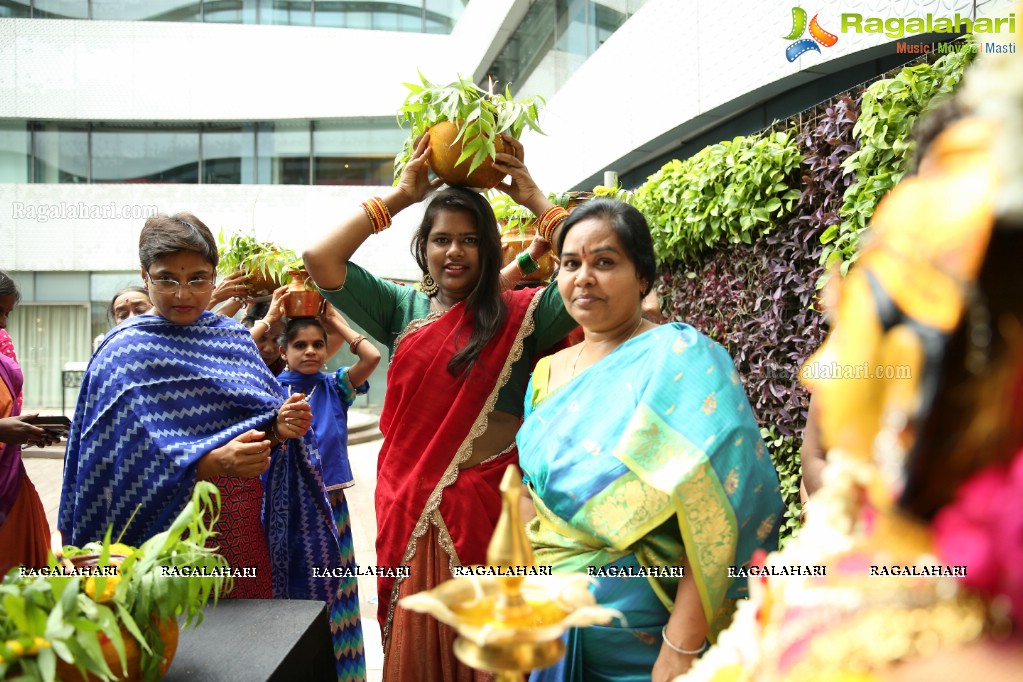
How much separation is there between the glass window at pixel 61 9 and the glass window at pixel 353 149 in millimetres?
5432

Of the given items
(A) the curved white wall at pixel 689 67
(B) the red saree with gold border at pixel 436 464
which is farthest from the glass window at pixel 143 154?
(B) the red saree with gold border at pixel 436 464

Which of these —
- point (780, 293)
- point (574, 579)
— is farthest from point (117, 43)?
point (574, 579)

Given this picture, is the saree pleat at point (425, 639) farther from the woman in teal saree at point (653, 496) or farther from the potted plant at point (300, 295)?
the potted plant at point (300, 295)

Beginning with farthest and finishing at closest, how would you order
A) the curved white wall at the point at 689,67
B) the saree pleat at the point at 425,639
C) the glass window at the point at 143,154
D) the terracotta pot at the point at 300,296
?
the glass window at the point at 143,154, the curved white wall at the point at 689,67, the terracotta pot at the point at 300,296, the saree pleat at the point at 425,639

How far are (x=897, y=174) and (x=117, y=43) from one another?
1667 centimetres

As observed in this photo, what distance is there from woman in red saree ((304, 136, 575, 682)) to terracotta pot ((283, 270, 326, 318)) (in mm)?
739

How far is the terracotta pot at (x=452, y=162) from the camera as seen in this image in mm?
2539

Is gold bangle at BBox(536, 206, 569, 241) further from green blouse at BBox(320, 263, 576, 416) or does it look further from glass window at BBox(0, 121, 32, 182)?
glass window at BBox(0, 121, 32, 182)

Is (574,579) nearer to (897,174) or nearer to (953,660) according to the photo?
(953,660)

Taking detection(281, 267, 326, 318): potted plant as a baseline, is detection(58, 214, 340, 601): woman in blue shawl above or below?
below

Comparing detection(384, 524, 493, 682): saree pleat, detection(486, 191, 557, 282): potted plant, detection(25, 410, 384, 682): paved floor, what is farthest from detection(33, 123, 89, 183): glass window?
detection(384, 524, 493, 682): saree pleat

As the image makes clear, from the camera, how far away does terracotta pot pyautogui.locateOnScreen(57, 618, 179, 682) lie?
4.32 ft

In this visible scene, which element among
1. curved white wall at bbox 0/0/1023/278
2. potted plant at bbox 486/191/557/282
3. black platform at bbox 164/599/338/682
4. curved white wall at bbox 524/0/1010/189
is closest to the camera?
black platform at bbox 164/599/338/682

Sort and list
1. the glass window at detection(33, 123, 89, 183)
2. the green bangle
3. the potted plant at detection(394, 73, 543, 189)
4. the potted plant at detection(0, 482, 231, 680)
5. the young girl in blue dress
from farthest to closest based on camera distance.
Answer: the glass window at detection(33, 123, 89, 183) < the young girl in blue dress < the green bangle < the potted plant at detection(394, 73, 543, 189) < the potted plant at detection(0, 482, 231, 680)
